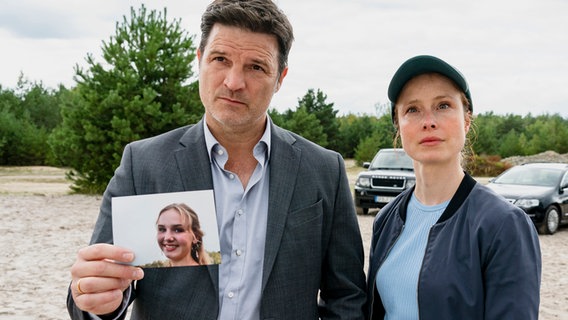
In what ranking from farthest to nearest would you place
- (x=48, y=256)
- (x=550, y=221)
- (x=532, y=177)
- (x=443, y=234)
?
(x=532, y=177) → (x=550, y=221) → (x=48, y=256) → (x=443, y=234)

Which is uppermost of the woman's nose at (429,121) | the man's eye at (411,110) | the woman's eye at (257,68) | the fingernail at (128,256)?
Answer: the woman's eye at (257,68)

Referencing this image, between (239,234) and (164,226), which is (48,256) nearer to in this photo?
(239,234)

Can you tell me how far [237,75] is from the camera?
2.21 m

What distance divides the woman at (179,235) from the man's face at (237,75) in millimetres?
504

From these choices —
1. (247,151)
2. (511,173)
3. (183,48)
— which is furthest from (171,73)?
(247,151)

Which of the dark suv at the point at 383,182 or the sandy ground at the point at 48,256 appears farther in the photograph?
the dark suv at the point at 383,182

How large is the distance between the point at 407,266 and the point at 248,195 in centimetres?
70

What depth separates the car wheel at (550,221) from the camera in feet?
39.0

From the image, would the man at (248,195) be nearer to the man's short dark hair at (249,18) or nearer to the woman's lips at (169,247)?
the man's short dark hair at (249,18)

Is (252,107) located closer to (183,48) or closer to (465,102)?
(465,102)

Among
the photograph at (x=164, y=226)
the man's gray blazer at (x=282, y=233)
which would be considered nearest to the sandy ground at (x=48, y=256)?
the man's gray blazer at (x=282, y=233)

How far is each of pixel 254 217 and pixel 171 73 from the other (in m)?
15.8

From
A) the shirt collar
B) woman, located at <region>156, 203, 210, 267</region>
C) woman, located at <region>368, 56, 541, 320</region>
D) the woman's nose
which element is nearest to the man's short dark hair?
the shirt collar

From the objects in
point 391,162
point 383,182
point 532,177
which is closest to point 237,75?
point 383,182
